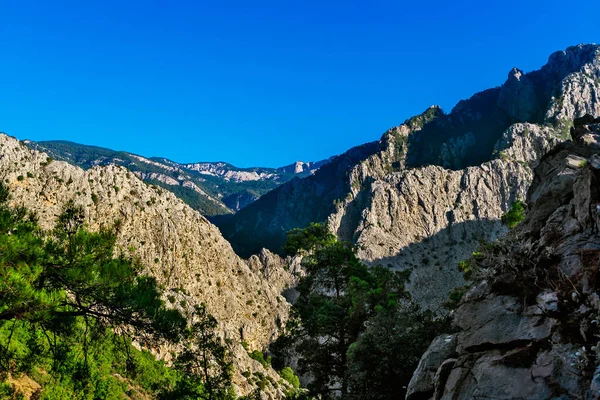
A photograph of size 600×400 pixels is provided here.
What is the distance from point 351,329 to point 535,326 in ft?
45.3

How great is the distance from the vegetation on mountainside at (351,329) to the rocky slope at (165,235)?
41714 mm

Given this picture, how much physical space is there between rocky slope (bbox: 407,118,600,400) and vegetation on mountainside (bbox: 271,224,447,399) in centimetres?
317

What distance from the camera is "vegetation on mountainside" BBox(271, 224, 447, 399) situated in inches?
717

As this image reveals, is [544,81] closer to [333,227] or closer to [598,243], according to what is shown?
[333,227]

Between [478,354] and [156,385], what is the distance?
3255cm

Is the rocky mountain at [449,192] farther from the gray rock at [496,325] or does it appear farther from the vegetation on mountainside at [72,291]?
the vegetation on mountainside at [72,291]

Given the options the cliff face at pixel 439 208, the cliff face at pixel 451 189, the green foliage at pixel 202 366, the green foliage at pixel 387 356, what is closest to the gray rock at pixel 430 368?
the green foliage at pixel 387 356

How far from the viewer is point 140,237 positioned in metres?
87.8

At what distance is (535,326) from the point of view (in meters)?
12.2

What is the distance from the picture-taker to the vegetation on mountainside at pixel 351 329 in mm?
18203

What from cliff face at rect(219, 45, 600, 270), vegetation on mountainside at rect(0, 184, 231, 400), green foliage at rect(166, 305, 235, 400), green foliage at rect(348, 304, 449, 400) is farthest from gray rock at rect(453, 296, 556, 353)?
cliff face at rect(219, 45, 600, 270)

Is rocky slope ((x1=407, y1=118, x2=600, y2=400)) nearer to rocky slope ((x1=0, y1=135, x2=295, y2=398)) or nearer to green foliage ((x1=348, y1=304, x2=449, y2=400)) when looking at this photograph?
green foliage ((x1=348, y1=304, x2=449, y2=400))

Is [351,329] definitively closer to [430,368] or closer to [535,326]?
[430,368]

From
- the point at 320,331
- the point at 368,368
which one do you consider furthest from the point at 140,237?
the point at 368,368
